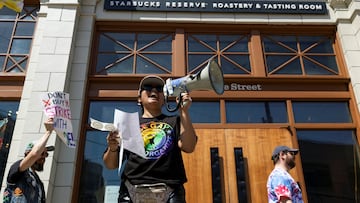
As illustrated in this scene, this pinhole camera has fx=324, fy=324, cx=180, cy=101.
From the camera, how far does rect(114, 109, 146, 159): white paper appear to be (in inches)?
92.0

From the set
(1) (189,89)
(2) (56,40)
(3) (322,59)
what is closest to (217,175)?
(1) (189,89)

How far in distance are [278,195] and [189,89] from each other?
1697 mm

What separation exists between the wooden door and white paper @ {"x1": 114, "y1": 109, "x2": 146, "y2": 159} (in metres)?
2.93

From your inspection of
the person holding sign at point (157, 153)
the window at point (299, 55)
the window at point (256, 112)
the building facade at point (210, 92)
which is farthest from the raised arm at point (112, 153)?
the window at point (299, 55)

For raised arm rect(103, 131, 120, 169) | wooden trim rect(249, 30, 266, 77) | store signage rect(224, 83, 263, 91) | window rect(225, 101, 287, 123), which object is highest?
wooden trim rect(249, 30, 266, 77)

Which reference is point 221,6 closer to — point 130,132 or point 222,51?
point 222,51

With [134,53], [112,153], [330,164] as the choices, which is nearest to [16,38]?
[134,53]

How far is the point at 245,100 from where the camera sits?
588cm

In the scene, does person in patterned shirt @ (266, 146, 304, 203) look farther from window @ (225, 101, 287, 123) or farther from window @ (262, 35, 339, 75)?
window @ (262, 35, 339, 75)

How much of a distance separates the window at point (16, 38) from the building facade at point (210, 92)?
0.9 inches

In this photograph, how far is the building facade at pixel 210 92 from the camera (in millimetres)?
5195

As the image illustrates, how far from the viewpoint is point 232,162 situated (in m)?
5.23

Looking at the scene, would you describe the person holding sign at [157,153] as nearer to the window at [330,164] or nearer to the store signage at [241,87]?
the store signage at [241,87]

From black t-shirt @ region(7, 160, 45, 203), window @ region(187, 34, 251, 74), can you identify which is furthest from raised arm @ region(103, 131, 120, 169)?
window @ region(187, 34, 251, 74)
